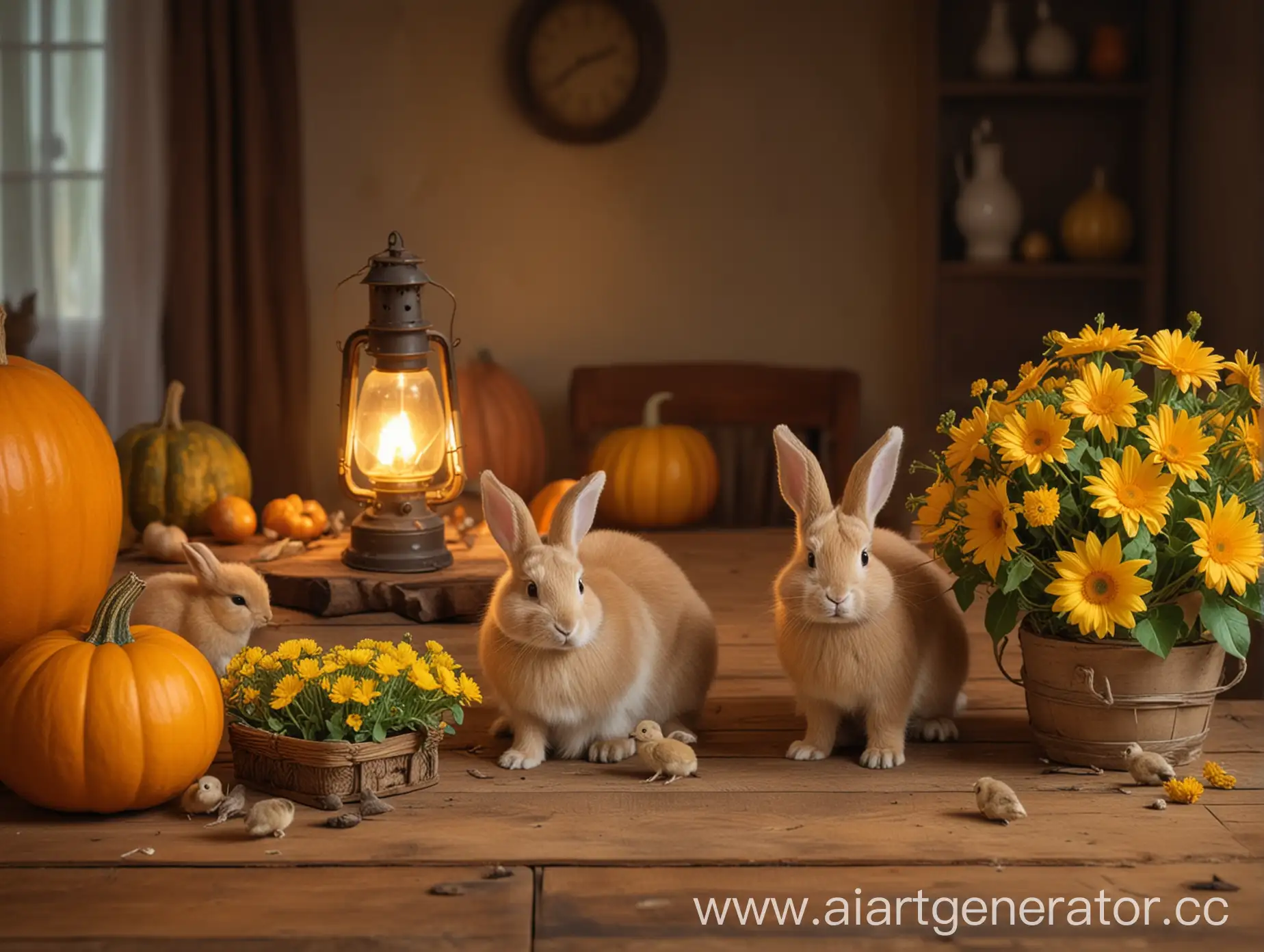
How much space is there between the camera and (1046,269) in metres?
3.87

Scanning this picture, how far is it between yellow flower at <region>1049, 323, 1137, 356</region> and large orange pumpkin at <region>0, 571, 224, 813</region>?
1.05 m

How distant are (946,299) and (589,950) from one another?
127 inches

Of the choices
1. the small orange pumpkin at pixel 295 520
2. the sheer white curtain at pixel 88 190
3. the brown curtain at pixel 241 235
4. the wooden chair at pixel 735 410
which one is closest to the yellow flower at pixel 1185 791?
the small orange pumpkin at pixel 295 520

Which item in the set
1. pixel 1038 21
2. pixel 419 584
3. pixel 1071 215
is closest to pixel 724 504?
pixel 1071 215

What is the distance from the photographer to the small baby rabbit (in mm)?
1965

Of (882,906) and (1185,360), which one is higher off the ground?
(1185,360)

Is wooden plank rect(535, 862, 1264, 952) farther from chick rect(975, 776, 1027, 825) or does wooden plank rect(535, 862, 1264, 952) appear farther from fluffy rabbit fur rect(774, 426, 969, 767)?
fluffy rabbit fur rect(774, 426, 969, 767)

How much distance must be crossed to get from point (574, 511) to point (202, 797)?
20.0 inches

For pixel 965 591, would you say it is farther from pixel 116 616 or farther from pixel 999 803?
pixel 116 616

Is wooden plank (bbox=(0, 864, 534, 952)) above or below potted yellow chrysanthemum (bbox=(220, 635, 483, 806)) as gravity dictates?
below

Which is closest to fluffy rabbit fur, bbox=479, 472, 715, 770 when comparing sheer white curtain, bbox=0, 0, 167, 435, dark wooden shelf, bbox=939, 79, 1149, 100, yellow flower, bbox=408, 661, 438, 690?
yellow flower, bbox=408, 661, 438, 690

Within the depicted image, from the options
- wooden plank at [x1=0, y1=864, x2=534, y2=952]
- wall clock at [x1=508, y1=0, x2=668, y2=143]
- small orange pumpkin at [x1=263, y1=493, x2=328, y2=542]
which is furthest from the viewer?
wall clock at [x1=508, y1=0, x2=668, y2=143]

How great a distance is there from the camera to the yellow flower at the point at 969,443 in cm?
162

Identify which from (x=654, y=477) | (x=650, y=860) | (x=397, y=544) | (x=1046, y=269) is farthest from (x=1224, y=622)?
(x=1046, y=269)
